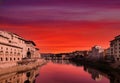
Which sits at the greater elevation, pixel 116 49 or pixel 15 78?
pixel 116 49

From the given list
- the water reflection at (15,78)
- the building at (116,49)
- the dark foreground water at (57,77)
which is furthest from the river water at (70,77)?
the building at (116,49)

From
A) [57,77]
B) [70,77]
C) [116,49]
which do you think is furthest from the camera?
[116,49]

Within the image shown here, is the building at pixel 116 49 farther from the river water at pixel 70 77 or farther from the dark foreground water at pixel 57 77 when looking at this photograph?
the dark foreground water at pixel 57 77

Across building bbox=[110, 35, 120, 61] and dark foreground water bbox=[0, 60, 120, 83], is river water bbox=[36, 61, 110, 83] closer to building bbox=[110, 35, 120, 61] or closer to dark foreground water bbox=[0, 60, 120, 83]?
dark foreground water bbox=[0, 60, 120, 83]

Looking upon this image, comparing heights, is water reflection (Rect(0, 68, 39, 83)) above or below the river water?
above

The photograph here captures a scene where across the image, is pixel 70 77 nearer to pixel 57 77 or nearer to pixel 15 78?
pixel 57 77

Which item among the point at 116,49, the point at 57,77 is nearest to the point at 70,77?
the point at 57,77

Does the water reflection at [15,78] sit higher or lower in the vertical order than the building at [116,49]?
lower

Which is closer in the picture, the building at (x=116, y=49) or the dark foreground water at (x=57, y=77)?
the dark foreground water at (x=57, y=77)

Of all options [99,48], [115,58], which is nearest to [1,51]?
[115,58]

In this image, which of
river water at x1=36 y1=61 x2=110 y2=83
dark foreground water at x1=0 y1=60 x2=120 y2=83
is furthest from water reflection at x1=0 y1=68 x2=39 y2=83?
river water at x1=36 y1=61 x2=110 y2=83

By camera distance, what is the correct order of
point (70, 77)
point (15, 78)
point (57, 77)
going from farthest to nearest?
point (70, 77)
point (57, 77)
point (15, 78)

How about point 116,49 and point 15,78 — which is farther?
point 116,49

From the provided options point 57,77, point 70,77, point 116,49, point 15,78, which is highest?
point 116,49
